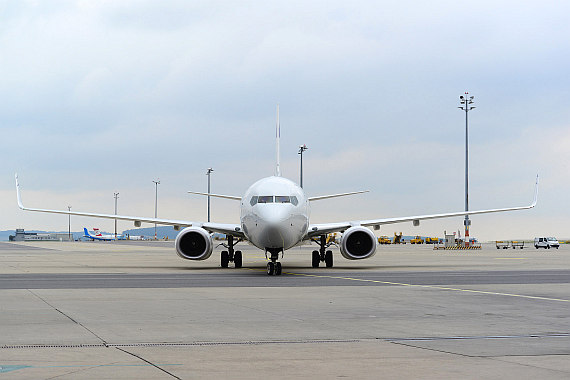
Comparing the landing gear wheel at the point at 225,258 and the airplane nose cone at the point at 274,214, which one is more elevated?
the airplane nose cone at the point at 274,214

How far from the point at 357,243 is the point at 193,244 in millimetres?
6424

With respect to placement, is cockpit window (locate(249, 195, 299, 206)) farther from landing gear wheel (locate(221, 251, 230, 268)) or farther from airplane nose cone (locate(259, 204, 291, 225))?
landing gear wheel (locate(221, 251, 230, 268))

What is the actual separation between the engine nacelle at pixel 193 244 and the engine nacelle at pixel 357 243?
5.19 m

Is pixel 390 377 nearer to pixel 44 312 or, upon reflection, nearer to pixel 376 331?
pixel 376 331

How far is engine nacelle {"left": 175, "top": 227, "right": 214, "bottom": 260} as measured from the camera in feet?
98.6

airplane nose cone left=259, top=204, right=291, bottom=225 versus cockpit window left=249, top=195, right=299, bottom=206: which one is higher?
cockpit window left=249, top=195, right=299, bottom=206

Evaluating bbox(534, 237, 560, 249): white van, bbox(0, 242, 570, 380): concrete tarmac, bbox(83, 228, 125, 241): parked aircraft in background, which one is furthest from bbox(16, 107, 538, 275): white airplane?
bbox(83, 228, 125, 241): parked aircraft in background

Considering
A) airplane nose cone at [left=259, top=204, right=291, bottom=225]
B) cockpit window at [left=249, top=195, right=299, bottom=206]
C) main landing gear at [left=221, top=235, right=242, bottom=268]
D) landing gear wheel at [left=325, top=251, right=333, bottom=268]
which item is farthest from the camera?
landing gear wheel at [left=325, top=251, right=333, bottom=268]

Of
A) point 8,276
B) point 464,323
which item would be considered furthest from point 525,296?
point 8,276

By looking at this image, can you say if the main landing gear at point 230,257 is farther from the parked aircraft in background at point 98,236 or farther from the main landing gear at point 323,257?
the parked aircraft in background at point 98,236

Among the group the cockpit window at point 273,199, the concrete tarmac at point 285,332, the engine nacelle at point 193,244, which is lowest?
the concrete tarmac at point 285,332

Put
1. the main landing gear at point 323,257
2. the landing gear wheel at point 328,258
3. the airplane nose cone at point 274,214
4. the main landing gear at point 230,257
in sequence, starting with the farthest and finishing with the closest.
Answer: the landing gear wheel at point 328,258, the main landing gear at point 230,257, the main landing gear at point 323,257, the airplane nose cone at point 274,214

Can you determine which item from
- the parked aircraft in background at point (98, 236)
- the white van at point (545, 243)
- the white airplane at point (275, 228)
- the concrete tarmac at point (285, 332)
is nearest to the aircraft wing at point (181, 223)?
the white airplane at point (275, 228)

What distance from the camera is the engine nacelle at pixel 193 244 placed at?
30062 millimetres
